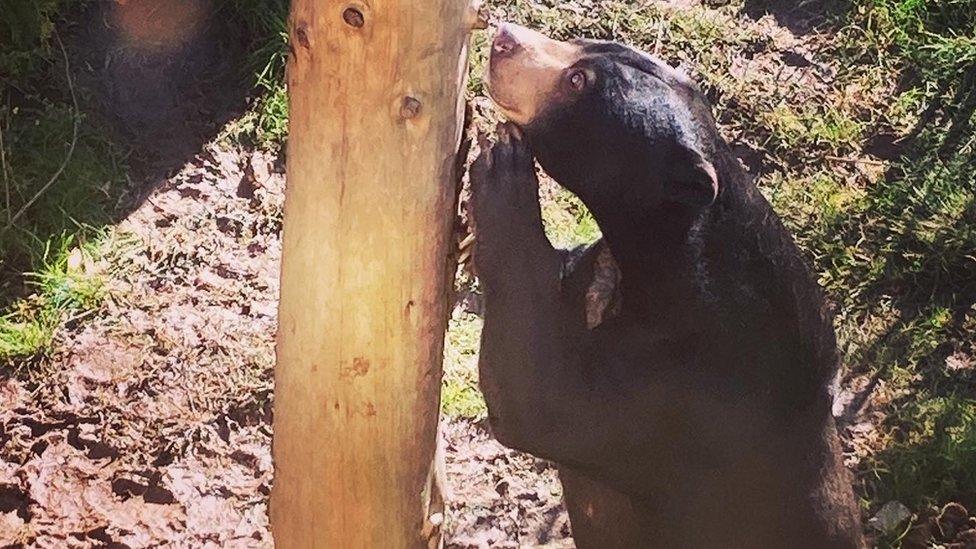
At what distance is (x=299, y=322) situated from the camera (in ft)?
10.2

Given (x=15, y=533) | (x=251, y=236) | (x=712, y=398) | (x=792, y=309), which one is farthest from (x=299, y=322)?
(x=251, y=236)

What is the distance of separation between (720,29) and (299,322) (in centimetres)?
519

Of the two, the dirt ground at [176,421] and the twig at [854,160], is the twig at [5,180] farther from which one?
the twig at [854,160]

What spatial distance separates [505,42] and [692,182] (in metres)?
0.75

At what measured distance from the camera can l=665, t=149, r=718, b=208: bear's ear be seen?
12.7 ft

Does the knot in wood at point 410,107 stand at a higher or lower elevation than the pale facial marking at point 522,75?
lower

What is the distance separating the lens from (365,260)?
3.00m

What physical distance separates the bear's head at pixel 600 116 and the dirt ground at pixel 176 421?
5.50ft

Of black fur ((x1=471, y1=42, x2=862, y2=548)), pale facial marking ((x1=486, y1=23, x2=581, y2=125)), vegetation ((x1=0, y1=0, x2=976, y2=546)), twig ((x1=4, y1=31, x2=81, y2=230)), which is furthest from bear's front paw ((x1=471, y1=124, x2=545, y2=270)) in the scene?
twig ((x1=4, y1=31, x2=81, y2=230))

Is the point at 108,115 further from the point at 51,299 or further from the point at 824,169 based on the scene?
the point at 824,169

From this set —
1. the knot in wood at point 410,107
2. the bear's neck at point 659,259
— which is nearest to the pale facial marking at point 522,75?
the bear's neck at point 659,259

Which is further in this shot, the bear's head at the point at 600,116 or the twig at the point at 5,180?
the twig at the point at 5,180

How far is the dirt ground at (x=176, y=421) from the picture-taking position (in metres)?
4.85

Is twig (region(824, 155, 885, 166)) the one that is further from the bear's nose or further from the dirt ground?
the bear's nose
